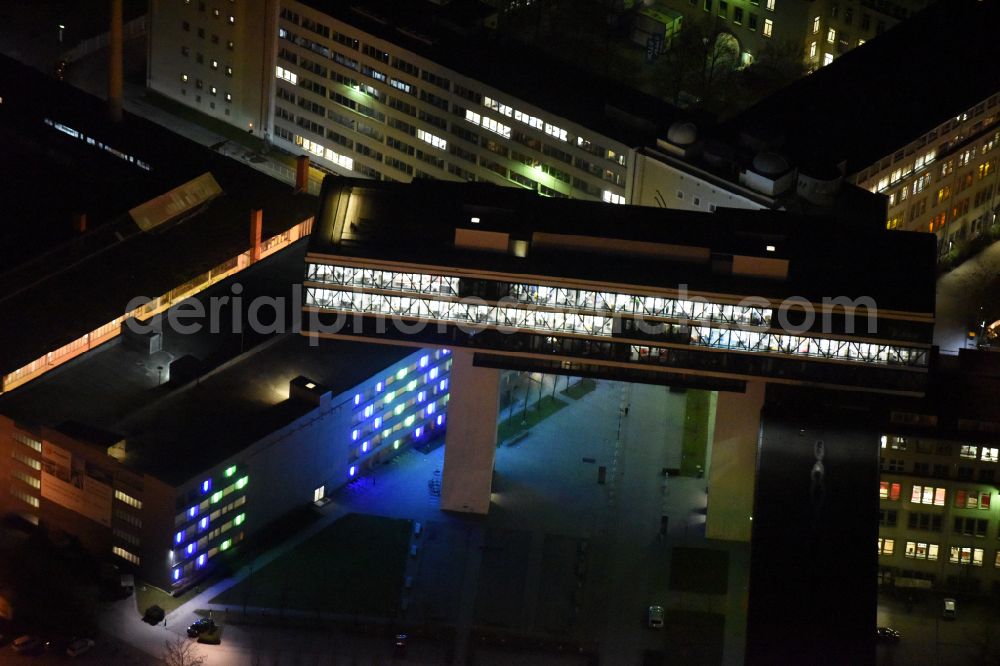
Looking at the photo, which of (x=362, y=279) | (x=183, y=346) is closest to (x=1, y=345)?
(x=183, y=346)

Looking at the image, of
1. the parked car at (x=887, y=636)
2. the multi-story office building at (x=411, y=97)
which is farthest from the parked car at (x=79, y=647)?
the multi-story office building at (x=411, y=97)

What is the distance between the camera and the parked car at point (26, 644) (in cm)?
13725

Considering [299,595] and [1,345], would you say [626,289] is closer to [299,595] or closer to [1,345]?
[299,595]

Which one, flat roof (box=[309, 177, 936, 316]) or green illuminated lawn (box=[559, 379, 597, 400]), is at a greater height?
flat roof (box=[309, 177, 936, 316])

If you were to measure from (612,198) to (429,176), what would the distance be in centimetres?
1614

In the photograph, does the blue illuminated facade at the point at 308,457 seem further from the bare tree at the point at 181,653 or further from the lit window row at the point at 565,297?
the lit window row at the point at 565,297

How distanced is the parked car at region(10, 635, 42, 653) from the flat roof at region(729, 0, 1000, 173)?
62727 mm

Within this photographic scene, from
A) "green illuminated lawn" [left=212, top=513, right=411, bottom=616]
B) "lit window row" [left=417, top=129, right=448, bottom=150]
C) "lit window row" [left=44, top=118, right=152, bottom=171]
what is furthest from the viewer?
"lit window row" [left=417, top=129, right=448, bottom=150]

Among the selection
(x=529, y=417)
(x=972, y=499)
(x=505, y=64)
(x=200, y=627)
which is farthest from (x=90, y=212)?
(x=972, y=499)

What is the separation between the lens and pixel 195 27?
19288 cm

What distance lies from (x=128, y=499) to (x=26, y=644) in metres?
11.5

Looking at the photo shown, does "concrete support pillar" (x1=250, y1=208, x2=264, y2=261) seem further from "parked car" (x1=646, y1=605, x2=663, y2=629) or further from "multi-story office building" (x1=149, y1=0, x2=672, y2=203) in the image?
"parked car" (x1=646, y1=605, x2=663, y2=629)

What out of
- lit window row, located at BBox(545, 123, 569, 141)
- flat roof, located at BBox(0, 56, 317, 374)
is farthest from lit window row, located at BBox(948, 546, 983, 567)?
flat roof, located at BBox(0, 56, 317, 374)

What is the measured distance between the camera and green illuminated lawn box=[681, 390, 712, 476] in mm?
160375
